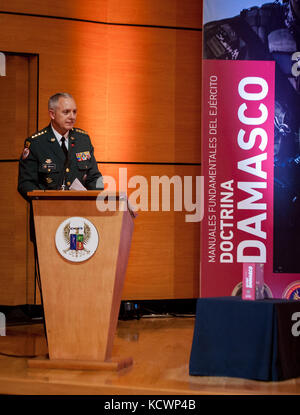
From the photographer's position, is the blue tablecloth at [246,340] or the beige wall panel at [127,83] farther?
the beige wall panel at [127,83]

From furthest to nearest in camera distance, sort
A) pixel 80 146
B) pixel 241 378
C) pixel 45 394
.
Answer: pixel 80 146 → pixel 241 378 → pixel 45 394

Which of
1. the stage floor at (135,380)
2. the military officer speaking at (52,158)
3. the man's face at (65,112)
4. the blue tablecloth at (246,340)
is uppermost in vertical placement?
the man's face at (65,112)

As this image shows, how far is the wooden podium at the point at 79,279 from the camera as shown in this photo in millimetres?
3057

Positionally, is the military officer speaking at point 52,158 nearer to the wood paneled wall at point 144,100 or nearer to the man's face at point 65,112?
the man's face at point 65,112

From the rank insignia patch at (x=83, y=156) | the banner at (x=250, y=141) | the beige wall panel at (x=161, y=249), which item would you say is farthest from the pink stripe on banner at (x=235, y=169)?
the rank insignia patch at (x=83, y=156)

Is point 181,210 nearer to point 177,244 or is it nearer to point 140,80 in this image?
point 177,244

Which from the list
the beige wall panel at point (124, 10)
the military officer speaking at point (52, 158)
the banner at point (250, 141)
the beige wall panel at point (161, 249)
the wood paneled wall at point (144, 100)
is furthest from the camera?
the beige wall panel at point (161, 249)

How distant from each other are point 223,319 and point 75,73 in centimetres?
290

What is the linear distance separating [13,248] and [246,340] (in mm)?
2673

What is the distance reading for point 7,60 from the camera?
511cm

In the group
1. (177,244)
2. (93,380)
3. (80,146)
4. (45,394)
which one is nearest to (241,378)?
(93,380)

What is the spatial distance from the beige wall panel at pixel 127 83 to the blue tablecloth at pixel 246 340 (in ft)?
8.11

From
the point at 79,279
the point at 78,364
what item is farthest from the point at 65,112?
the point at 78,364

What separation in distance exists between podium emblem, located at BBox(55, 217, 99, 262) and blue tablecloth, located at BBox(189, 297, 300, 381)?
0.67 meters
